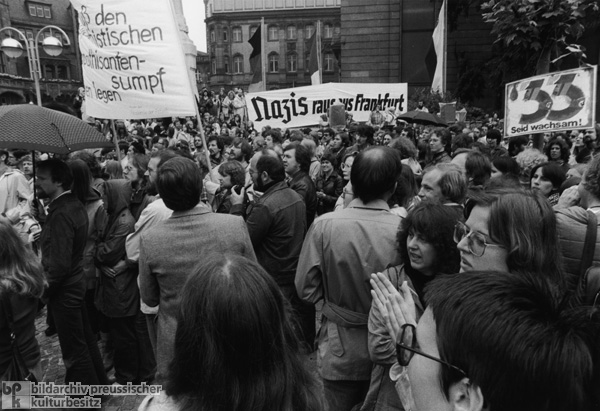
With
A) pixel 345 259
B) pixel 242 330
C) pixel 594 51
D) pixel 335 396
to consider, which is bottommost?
pixel 335 396

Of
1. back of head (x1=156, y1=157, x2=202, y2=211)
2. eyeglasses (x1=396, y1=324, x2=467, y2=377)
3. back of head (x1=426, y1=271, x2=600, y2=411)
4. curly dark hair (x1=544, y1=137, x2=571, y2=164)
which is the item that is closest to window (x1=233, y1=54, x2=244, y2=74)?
curly dark hair (x1=544, y1=137, x2=571, y2=164)

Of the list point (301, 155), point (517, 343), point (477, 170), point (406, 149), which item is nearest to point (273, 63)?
point (406, 149)

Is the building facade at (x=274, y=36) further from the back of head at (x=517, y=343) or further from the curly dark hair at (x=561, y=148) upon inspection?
the back of head at (x=517, y=343)

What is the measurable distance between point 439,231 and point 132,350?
3046 mm

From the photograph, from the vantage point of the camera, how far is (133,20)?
13.8 ft

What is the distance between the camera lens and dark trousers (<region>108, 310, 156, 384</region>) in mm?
4113

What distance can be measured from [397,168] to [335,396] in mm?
1321

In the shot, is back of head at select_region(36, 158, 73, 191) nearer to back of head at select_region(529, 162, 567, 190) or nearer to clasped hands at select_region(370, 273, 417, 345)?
clasped hands at select_region(370, 273, 417, 345)

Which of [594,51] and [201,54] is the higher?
[201,54]

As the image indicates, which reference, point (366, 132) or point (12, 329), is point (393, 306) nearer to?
point (12, 329)

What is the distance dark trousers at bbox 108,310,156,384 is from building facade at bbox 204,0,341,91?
67.0 m

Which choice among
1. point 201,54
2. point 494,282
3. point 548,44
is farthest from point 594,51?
point 201,54

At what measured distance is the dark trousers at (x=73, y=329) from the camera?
3555mm

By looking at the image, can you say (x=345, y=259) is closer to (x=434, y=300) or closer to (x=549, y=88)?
(x=434, y=300)
